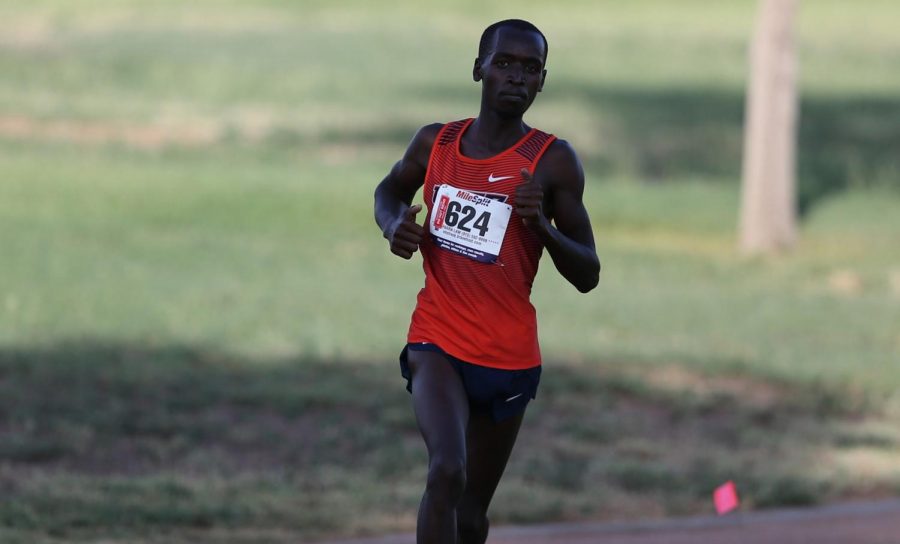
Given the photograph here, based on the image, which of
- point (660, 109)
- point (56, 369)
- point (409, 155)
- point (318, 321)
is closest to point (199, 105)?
point (660, 109)

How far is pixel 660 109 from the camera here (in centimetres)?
3381

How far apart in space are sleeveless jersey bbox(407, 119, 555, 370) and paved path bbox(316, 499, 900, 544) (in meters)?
2.38

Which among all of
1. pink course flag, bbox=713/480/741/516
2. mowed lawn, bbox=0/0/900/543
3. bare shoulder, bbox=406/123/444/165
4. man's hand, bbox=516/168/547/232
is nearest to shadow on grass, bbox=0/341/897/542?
mowed lawn, bbox=0/0/900/543

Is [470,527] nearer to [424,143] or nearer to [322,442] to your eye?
[424,143]

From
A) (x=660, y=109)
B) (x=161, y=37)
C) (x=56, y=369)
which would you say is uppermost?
(x=161, y=37)

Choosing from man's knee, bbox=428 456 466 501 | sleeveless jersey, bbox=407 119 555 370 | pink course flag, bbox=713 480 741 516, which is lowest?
pink course flag, bbox=713 480 741 516

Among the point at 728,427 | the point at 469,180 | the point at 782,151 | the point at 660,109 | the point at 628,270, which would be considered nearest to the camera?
the point at 469,180

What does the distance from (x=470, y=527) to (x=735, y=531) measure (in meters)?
2.93

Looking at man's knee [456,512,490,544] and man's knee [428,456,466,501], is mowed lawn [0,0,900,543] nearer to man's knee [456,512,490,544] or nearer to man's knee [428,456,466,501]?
man's knee [456,512,490,544]

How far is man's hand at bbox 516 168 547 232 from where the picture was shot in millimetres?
5395

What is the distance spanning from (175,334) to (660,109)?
22.1m

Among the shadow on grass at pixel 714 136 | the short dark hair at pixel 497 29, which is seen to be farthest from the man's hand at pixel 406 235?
the shadow on grass at pixel 714 136

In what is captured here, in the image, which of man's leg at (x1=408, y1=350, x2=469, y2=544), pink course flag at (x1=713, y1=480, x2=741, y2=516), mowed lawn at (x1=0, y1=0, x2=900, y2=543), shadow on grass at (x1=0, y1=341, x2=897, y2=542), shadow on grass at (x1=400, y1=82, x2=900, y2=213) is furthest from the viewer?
shadow on grass at (x1=400, y1=82, x2=900, y2=213)

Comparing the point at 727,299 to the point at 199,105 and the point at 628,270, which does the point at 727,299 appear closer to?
the point at 628,270
